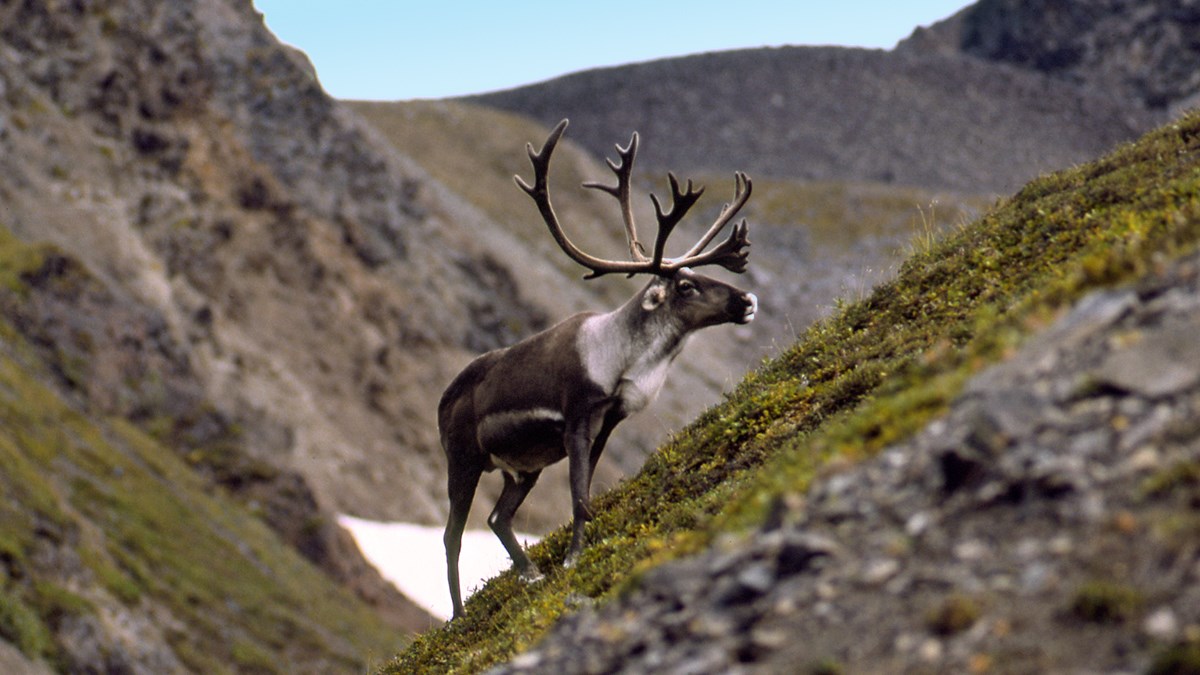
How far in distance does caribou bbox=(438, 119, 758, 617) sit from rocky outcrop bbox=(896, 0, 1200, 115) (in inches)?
4991

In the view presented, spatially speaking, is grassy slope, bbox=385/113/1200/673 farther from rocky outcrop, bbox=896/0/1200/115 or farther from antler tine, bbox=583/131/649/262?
rocky outcrop, bbox=896/0/1200/115

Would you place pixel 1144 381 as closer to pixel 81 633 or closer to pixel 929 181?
pixel 81 633

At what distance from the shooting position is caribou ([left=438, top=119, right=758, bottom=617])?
1395cm

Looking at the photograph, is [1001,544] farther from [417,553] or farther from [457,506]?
[417,553]

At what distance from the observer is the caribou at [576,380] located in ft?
45.8

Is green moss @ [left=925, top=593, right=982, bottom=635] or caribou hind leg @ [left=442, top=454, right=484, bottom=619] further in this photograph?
caribou hind leg @ [left=442, top=454, right=484, bottom=619]

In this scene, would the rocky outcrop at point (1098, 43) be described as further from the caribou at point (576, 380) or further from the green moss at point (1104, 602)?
the green moss at point (1104, 602)

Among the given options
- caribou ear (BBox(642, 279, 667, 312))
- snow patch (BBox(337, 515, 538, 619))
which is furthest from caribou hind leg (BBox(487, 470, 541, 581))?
snow patch (BBox(337, 515, 538, 619))

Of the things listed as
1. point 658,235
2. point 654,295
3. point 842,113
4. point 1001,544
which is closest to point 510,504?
point 654,295

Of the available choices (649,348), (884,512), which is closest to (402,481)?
(649,348)

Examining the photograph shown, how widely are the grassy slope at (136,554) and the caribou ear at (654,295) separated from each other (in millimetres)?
20501

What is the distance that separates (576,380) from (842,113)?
420ft

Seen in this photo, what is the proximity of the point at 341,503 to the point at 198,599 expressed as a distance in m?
18.2

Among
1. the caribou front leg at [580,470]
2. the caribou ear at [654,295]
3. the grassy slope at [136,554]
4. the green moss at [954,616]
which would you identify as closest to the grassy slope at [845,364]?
the caribou front leg at [580,470]
